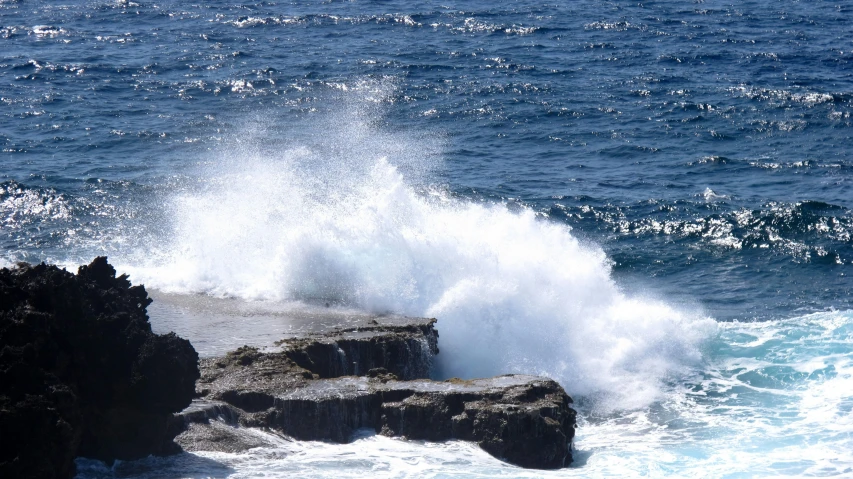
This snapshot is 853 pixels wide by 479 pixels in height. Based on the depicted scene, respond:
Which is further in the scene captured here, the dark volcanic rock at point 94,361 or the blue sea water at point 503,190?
the blue sea water at point 503,190

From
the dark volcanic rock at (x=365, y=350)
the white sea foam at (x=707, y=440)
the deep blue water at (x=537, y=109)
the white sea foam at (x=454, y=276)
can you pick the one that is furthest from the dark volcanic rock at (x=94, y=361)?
the deep blue water at (x=537, y=109)

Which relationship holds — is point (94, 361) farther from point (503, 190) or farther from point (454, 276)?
point (503, 190)

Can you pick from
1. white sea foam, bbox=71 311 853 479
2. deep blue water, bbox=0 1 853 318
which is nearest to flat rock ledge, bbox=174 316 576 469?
white sea foam, bbox=71 311 853 479

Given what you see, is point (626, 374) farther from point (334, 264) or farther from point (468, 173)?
point (468, 173)

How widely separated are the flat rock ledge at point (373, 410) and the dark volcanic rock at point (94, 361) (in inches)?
23.7

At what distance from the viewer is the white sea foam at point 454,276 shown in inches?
706

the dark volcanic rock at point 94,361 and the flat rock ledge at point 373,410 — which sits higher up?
the dark volcanic rock at point 94,361

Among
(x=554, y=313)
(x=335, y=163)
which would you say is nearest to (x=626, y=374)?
(x=554, y=313)

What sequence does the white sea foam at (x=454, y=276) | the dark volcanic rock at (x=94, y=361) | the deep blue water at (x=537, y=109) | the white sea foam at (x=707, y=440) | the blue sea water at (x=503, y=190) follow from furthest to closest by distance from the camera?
1. the deep blue water at (x=537, y=109)
2. the white sea foam at (x=454, y=276)
3. the blue sea water at (x=503, y=190)
4. the white sea foam at (x=707, y=440)
5. the dark volcanic rock at (x=94, y=361)

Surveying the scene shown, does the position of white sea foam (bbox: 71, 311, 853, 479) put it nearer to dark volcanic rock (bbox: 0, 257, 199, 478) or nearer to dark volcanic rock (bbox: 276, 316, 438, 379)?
dark volcanic rock (bbox: 0, 257, 199, 478)

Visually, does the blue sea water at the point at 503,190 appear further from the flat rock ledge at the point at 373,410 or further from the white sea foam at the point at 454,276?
the flat rock ledge at the point at 373,410

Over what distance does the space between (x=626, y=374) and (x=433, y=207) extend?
24.7ft

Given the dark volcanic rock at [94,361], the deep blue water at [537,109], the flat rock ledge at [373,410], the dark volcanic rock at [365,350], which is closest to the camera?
the dark volcanic rock at [94,361]

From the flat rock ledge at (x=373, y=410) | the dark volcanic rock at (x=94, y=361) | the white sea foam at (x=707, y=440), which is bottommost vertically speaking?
the white sea foam at (x=707, y=440)
